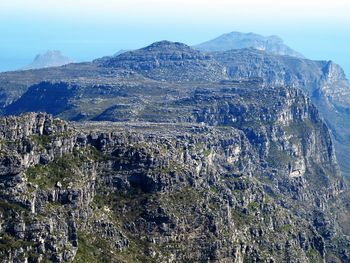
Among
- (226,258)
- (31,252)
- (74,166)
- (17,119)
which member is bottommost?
(226,258)

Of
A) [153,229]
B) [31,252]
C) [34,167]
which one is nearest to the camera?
[31,252]

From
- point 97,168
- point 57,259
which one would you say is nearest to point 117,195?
point 97,168

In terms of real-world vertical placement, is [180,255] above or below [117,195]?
below

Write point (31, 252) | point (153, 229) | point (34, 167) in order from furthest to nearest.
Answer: point (153, 229)
point (34, 167)
point (31, 252)

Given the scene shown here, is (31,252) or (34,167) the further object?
(34,167)

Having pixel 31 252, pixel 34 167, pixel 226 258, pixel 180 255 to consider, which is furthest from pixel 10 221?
pixel 226 258

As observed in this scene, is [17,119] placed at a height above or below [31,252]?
above

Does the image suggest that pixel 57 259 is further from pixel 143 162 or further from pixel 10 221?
pixel 143 162

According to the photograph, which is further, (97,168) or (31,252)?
(97,168)

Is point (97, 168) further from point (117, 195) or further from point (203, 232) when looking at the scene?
point (203, 232)
